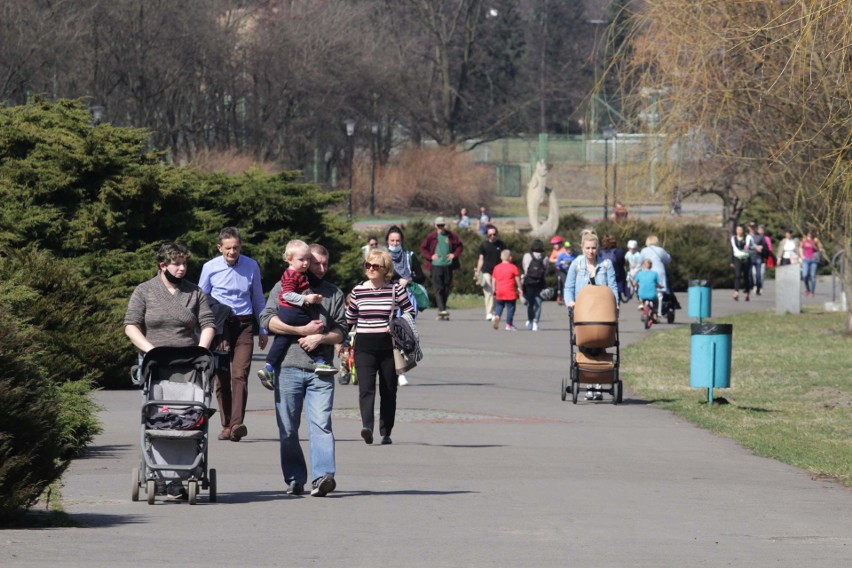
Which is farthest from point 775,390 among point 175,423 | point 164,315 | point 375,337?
point 175,423

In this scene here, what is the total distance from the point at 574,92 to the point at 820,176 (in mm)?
72964

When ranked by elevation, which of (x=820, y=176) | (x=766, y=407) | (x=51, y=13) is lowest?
(x=766, y=407)

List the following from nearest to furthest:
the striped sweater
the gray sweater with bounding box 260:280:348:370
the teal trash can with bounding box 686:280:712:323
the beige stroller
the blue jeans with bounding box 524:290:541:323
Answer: the gray sweater with bounding box 260:280:348:370, the striped sweater, the beige stroller, the teal trash can with bounding box 686:280:712:323, the blue jeans with bounding box 524:290:541:323

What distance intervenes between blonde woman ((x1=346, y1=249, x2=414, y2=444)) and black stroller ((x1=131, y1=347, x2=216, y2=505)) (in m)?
3.02

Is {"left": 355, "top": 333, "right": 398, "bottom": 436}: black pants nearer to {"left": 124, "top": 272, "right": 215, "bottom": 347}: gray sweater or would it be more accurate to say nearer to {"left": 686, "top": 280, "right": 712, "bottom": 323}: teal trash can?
{"left": 124, "top": 272, "right": 215, "bottom": 347}: gray sweater

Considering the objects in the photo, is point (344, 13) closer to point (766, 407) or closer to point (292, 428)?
point (766, 407)

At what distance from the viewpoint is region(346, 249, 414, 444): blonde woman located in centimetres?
1312

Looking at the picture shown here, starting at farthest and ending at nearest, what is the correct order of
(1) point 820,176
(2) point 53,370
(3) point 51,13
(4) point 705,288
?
(3) point 51,13 → (4) point 705,288 → (1) point 820,176 → (2) point 53,370

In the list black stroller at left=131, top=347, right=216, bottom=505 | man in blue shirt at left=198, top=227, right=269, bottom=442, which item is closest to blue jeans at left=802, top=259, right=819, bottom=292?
man in blue shirt at left=198, top=227, right=269, bottom=442

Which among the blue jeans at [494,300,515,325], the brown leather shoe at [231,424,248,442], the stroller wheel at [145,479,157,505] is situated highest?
the blue jeans at [494,300,515,325]

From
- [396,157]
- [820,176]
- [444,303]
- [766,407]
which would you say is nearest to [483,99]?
[396,157]

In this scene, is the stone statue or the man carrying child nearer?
the man carrying child

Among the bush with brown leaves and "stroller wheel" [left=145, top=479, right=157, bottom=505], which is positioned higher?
the bush with brown leaves

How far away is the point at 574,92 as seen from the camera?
96.2 meters
